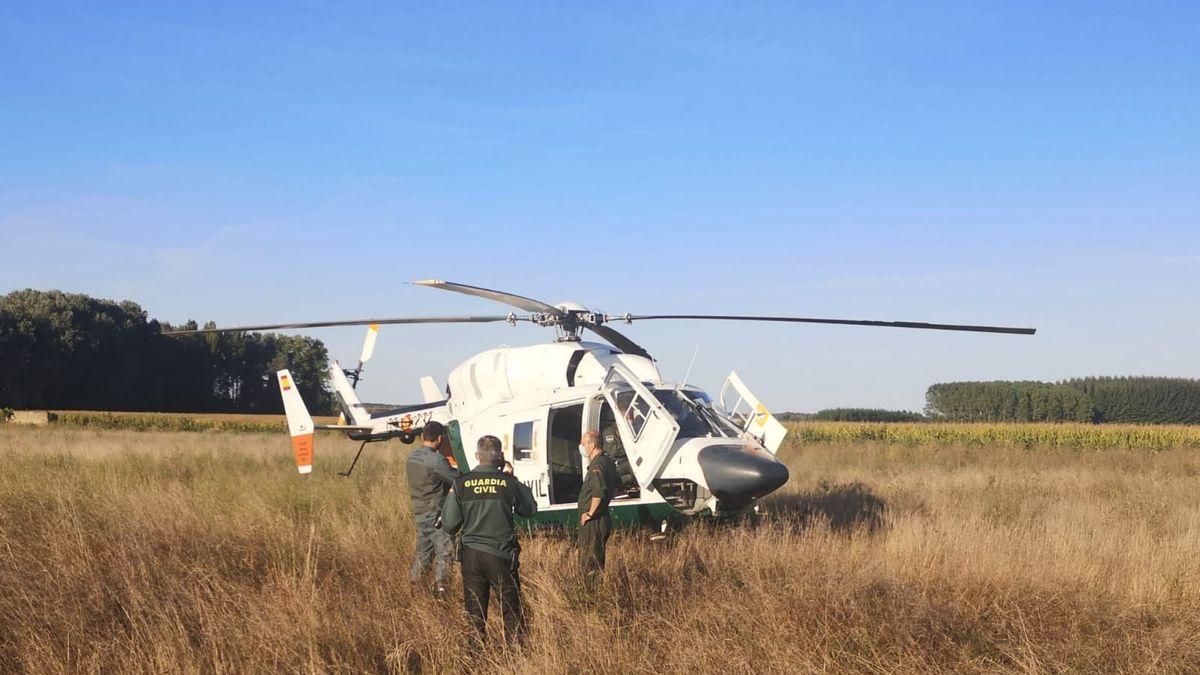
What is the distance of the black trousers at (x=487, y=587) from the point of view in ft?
21.5

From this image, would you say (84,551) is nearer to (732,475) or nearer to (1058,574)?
(732,475)

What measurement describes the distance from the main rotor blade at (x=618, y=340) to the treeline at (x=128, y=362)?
54.0m

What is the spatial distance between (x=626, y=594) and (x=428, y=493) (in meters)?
2.10

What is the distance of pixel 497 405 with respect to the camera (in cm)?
1067

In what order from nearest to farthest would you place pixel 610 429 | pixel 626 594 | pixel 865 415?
1. pixel 626 594
2. pixel 610 429
3. pixel 865 415

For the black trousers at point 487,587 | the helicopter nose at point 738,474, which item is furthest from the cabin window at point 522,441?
the black trousers at point 487,587

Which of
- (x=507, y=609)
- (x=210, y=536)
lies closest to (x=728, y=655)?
(x=507, y=609)

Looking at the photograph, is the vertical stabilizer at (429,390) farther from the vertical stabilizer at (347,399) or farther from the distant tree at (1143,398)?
the distant tree at (1143,398)

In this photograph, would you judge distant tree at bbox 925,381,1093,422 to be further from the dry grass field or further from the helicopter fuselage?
the helicopter fuselage

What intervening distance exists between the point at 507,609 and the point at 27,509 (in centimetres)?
736

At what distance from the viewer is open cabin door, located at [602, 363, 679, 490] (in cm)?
901

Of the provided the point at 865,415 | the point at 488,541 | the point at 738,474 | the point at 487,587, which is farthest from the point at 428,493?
the point at 865,415

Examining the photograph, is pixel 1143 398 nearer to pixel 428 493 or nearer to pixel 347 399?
pixel 347 399

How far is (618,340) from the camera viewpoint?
11094 mm
